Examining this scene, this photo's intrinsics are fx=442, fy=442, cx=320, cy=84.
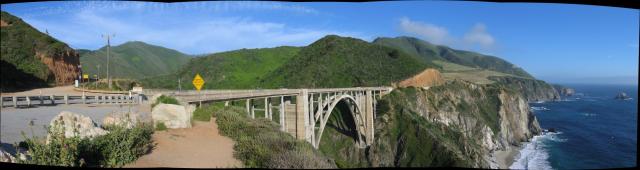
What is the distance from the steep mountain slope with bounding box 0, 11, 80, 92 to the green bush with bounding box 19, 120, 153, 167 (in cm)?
2945

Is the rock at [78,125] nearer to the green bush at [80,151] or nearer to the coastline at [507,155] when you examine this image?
the green bush at [80,151]

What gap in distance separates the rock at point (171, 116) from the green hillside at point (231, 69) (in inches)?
3548

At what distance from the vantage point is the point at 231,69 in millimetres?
124125

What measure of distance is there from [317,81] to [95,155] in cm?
8795

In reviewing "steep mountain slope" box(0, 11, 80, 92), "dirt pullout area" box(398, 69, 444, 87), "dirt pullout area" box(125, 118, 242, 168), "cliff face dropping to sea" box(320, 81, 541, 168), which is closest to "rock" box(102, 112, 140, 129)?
"dirt pullout area" box(125, 118, 242, 168)

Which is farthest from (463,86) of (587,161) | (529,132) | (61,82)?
(61,82)

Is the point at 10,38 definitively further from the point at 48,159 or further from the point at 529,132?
the point at 529,132

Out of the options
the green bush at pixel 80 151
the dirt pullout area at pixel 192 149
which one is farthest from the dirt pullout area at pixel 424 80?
the green bush at pixel 80 151

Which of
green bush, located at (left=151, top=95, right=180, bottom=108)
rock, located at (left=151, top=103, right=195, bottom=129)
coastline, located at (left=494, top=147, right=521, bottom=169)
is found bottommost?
coastline, located at (left=494, top=147, right=521, bottom=169)

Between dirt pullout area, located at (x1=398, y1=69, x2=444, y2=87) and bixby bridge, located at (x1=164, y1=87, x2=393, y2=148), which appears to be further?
dirt pullout area, located at (x1=398, y1=69, x2=444, y2=87)

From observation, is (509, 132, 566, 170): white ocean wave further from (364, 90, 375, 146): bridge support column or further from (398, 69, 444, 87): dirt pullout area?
(398, 69, 444, 87): dirt pullout area

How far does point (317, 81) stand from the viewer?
93.4m

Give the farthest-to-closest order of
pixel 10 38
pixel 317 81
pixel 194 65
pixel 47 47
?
pixel 194 65 < pixel 317 81 < pixel 47 47 < pixel 10 38

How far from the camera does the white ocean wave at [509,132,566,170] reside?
180 feet
